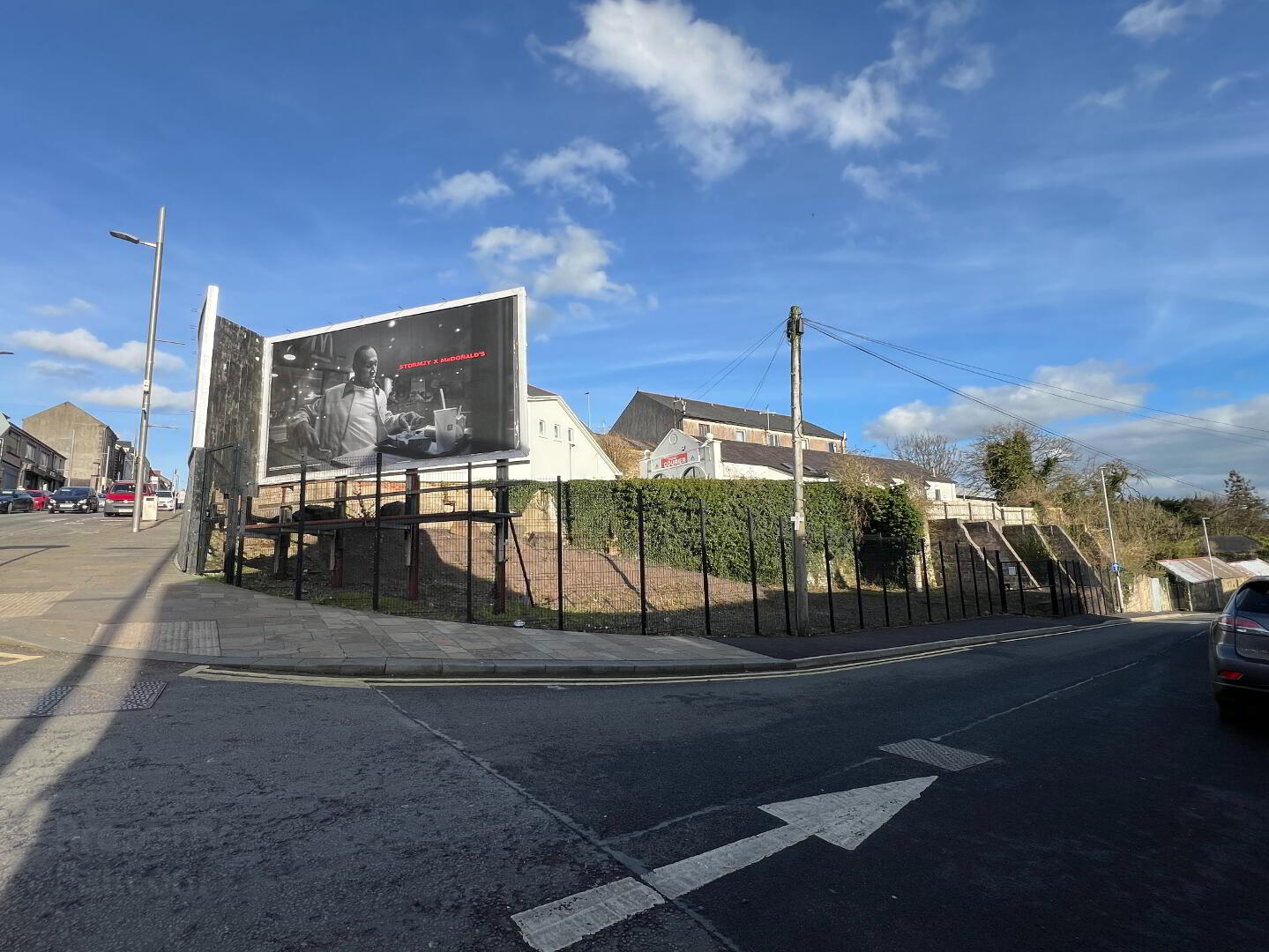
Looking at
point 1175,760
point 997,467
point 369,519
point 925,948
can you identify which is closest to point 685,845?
point 925,948

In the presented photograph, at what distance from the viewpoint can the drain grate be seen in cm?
527

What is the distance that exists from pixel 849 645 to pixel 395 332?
12.7m

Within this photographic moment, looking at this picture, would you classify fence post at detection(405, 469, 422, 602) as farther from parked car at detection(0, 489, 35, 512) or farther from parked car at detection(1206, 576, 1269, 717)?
parked car at detection(0, 489, 35, 512)

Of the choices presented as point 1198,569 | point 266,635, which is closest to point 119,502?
point 266,635

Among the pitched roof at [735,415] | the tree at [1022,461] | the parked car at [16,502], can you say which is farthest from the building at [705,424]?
the parked car at [16,502]

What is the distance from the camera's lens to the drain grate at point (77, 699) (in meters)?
5.27

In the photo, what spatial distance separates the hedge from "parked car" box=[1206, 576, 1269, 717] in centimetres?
1416

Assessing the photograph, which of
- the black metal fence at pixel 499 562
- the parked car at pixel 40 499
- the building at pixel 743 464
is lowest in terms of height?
the black metal fence at pixel 499 562

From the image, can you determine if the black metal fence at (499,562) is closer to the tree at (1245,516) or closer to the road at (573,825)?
the road at (573,825)

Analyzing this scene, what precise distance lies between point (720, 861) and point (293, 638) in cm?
741

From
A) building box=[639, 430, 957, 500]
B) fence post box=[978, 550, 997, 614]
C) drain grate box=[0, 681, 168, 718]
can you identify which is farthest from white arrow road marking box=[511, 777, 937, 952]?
building box=[639, 430, 957, 500]

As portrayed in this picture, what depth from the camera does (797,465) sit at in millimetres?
15625

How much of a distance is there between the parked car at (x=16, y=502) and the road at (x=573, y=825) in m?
40.3

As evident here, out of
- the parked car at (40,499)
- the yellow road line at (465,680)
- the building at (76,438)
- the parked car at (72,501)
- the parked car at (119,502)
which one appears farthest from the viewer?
the building at (76,438)
